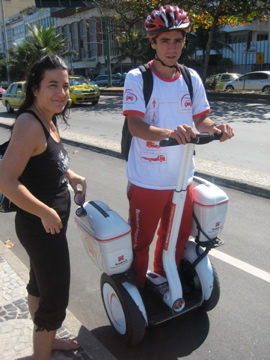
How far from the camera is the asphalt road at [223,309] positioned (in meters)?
2.58

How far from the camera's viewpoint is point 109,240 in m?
2.37

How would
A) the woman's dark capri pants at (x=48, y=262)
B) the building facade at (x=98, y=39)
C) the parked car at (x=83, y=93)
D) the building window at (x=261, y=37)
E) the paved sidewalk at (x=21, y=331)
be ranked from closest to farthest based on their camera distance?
the woman's dark capri pants at (x=48, y=262) < the paved sidewalk at (x=21, y=331) < the parked car at (x=83, y=93) < the building facade at (x=98, y=39) < the building window at (x=261, y=37)

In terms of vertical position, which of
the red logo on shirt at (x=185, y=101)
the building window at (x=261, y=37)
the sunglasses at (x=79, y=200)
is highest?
the building window at (x=261, y=37)

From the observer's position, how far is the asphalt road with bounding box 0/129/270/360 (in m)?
2.58

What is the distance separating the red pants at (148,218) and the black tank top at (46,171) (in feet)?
2.02

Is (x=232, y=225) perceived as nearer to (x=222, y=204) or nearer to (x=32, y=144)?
(x=222, y=204)

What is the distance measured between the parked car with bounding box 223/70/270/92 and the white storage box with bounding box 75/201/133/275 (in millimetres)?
23620

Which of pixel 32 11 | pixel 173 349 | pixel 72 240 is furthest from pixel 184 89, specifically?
pixel 32 11

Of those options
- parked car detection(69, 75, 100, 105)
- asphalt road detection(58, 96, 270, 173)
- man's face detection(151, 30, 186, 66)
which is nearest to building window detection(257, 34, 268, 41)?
asphalt road detection(58, 96, 270, 173)

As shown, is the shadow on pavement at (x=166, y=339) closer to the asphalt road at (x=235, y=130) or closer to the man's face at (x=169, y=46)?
the man's face at (x=169, y=46)

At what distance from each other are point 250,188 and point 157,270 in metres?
3.28

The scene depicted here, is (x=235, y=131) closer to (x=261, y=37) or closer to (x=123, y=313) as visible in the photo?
(x=123, y=313)

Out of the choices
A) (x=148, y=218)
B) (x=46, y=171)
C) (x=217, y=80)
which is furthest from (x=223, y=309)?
(x=217, y=80)

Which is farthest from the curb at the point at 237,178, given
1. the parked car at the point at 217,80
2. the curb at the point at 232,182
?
the parked car at the point at 217,80
